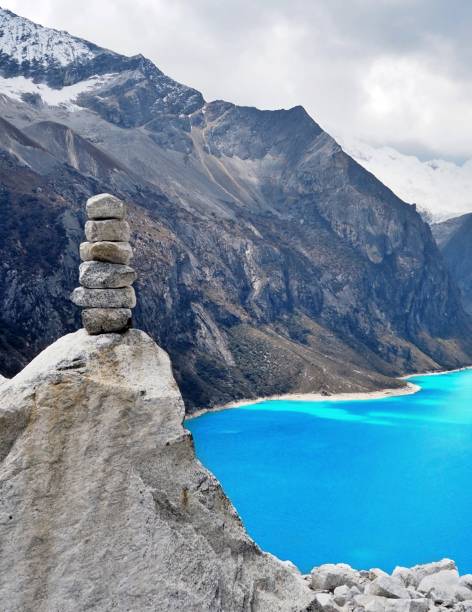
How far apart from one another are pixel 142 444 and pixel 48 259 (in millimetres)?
108319

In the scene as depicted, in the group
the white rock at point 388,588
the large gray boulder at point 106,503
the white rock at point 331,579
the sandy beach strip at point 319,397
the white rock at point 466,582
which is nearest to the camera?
the large gray boulder at point 106,503

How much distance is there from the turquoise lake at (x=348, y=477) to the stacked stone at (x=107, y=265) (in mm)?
35322

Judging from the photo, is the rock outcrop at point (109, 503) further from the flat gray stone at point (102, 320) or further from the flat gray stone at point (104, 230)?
the flat gray stone at point (104, 230)

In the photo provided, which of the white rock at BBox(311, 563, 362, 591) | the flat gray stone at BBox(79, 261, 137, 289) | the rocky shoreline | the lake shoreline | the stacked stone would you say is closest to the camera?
the stacked stone

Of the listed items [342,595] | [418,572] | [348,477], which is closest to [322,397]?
[348,477]

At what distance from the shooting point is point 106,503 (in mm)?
9500

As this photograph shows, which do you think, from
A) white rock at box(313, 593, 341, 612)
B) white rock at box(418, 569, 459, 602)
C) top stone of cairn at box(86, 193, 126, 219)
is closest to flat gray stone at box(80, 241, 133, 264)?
top stone of cairn at box(86, 193, 126, 219)

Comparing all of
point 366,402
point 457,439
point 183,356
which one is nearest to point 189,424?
point 183,356

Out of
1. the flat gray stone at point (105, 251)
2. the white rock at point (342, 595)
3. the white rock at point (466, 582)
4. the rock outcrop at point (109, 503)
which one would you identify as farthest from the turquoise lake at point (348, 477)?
the flat gray stone at point (105, 251)

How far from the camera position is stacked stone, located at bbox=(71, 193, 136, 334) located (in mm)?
10883

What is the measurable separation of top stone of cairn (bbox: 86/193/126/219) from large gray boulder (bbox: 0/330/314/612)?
7.33 ft

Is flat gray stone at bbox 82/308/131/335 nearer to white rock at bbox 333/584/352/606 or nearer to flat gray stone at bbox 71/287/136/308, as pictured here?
flat gray stone at bbox 71/287/136/308

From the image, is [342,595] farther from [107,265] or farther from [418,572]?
[107,265]

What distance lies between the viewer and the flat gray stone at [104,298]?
35.7 feet
